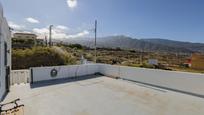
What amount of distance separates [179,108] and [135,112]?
5.07ft

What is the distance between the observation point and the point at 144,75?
9.57 metres

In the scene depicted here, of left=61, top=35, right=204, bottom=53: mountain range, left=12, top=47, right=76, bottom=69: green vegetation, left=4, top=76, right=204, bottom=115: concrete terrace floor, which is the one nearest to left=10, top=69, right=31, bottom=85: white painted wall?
left=4, top=76, right=204, bottom=115: concrete terrace floor

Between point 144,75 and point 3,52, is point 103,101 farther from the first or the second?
point 144,75

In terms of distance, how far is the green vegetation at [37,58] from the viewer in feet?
55.7

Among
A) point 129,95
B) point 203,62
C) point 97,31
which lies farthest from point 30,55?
point 203,62

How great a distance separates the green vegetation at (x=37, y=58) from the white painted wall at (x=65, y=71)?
23.0 feet

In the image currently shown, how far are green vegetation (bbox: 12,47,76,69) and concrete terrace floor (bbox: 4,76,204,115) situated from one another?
9.70 meters

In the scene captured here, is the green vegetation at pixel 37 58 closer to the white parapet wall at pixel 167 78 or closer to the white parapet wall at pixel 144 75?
the white parapet wall at pixel 144 75

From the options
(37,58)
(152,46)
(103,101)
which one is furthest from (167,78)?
(152,46)

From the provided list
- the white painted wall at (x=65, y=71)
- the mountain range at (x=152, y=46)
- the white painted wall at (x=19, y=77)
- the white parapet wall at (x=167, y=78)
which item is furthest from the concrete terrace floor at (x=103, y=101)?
the mountain range at (x=152, y=46)

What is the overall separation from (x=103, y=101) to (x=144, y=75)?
4.09 meters

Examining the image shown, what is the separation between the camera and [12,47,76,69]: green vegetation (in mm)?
16983

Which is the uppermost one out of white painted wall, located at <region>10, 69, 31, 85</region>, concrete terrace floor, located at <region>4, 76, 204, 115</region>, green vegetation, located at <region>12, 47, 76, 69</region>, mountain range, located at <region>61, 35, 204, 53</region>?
mountain range, located at <region>61, 35, 204, 53</region>

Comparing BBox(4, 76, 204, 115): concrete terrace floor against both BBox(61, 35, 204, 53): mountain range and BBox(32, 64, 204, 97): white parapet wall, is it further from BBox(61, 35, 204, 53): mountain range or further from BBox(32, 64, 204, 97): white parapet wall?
BBox(61, 35, 204, 53): mountain range
